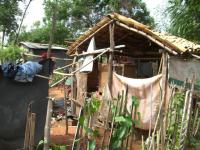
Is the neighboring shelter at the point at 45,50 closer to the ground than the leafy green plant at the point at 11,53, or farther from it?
farther from it

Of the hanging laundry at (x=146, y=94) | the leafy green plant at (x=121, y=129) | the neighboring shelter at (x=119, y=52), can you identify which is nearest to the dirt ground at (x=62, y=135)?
the hanging laundry at (x=146, y=94)

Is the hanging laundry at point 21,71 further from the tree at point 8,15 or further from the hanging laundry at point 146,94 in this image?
the tree at point 8,15

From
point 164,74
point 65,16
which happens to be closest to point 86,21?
point 65,16

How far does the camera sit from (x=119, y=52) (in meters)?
11.8

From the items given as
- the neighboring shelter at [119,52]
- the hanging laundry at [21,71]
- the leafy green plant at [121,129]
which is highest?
the neighboring shelter at [119,52]

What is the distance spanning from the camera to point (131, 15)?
31.2 metres

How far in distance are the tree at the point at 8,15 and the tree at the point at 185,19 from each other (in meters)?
19.4

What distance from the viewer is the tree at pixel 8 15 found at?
3126 cm

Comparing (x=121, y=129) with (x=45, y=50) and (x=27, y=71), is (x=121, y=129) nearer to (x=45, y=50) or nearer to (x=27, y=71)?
(x=27, y=71)

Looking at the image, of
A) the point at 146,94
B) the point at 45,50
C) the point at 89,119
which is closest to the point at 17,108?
the point at 89,119

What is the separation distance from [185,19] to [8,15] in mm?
20921

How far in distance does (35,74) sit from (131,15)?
997 inches

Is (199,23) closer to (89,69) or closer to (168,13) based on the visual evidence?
(168,13)

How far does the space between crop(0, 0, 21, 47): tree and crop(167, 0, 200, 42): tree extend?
63.5ft
